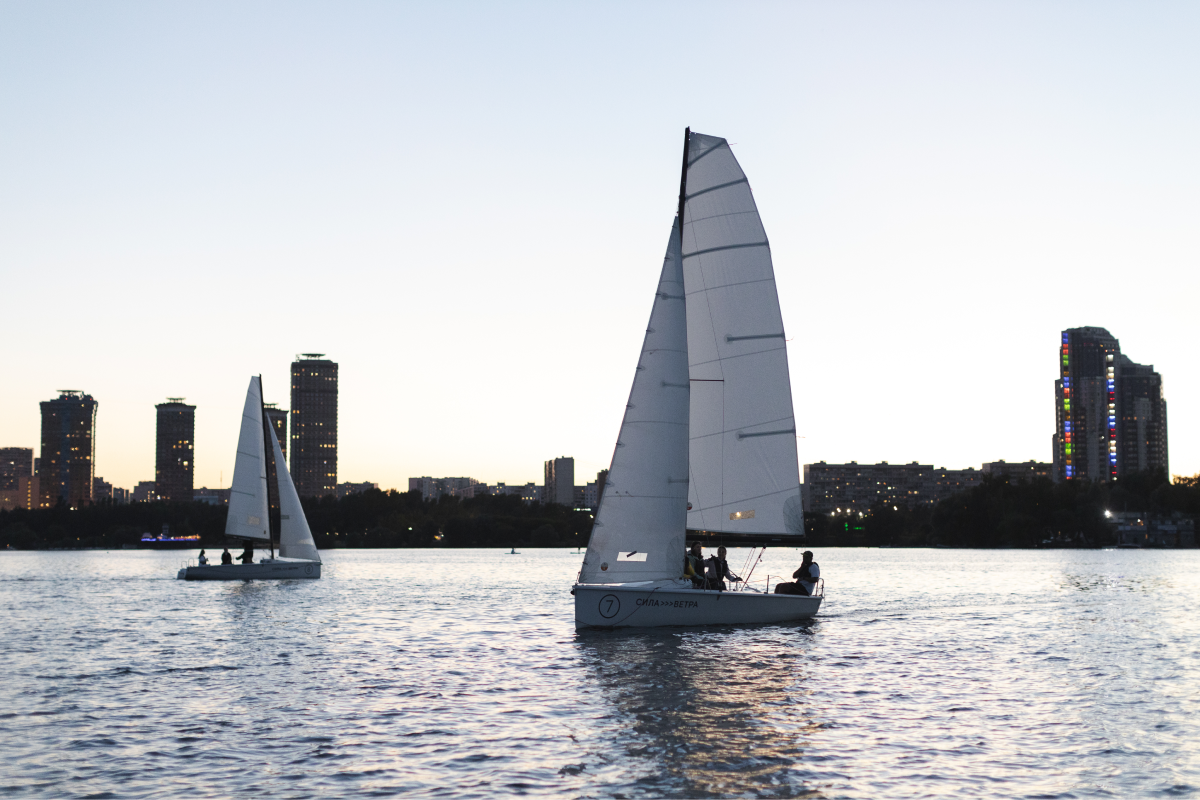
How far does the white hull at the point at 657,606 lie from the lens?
3198 cm

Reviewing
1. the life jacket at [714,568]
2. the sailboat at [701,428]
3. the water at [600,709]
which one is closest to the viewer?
the water at [600,709]

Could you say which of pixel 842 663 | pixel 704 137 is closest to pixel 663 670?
pixel 842 663

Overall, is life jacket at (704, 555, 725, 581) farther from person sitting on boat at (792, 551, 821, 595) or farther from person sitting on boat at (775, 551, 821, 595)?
person sitting on boat at (792, 551, 821, 595)

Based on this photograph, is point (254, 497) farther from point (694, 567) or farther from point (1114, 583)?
point (1114, 583)

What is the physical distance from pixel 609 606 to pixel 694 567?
324 centimetres

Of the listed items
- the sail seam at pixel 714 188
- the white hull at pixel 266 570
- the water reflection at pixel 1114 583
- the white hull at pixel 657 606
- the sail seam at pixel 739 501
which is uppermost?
the sail seam at pixel 714 188

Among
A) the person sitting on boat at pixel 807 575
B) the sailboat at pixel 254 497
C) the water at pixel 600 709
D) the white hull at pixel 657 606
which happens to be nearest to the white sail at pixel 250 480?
the sailboat at pixel 254 497

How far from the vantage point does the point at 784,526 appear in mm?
33375

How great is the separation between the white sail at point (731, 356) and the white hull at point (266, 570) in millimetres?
43137

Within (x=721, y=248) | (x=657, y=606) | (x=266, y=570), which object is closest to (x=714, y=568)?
(x=657, y=606)

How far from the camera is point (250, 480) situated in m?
69.4

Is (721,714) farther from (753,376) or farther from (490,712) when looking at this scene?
(753,376)

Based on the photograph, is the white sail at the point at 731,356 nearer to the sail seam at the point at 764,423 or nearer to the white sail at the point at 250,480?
the sail seam at the point at 764,423

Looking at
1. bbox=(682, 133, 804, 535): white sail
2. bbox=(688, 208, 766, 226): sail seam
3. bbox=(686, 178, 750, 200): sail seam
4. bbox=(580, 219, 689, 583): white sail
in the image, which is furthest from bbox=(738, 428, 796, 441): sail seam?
bbox=(686, 178, 750, 200): sail seam
